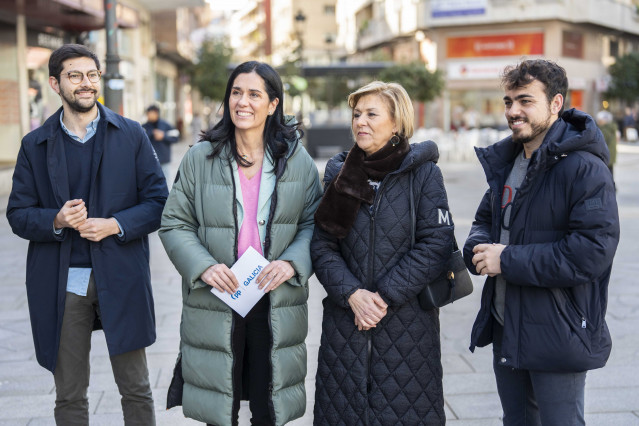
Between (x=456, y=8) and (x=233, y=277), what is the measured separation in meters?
39.5

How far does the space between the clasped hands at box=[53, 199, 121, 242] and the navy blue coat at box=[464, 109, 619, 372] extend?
165 cm

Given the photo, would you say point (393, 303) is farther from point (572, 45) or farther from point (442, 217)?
point (572, 45)

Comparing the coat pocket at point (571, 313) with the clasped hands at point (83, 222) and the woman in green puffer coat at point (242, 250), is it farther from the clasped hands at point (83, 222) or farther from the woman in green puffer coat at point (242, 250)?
the clasped hands at point (83, 222)

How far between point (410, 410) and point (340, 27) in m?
63.9

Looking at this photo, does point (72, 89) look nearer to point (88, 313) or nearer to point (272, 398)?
point (88, 313)

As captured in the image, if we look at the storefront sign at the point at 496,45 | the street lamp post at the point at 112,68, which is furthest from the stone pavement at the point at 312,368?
the storefront sign at the point at 496,45

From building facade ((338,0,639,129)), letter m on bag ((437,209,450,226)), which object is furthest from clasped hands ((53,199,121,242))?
building facade ((338,0,639,129))

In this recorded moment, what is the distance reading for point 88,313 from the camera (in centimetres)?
343

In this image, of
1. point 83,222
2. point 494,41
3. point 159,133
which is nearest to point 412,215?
point 83,222

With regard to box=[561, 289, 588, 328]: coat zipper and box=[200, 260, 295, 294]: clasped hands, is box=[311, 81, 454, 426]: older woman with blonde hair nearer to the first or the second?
box=[200, 260, 295, 294]: clasped hands

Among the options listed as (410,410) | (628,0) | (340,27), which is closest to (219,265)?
(410,410)

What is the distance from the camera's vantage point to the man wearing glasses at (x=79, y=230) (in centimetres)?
332

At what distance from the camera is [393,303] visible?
307cm

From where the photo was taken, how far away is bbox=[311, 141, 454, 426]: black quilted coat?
307cm
